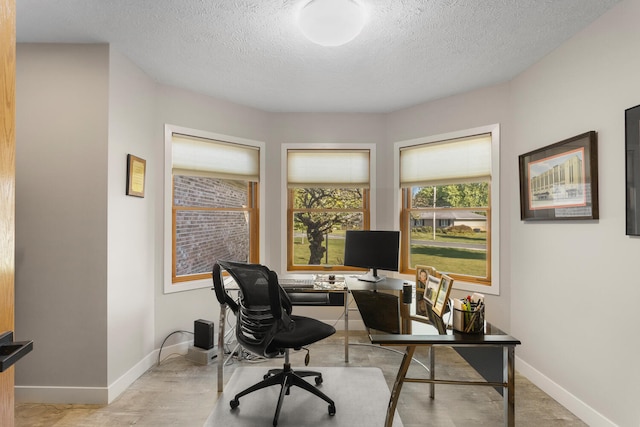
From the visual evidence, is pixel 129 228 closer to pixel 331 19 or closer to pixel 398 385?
pixel 331 19

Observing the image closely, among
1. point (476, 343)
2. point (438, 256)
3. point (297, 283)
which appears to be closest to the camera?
point (476, 343)

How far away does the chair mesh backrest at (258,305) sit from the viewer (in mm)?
2158

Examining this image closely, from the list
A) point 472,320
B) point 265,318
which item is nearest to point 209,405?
point 265,318

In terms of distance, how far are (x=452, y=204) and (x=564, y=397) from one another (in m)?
1.91

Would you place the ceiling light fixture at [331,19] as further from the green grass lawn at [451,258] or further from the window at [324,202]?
the green grass lawn at [451,258]

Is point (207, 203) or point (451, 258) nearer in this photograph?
point (207, 203)

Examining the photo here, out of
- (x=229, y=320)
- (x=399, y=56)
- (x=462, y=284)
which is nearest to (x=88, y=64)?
(x=399, y=56)

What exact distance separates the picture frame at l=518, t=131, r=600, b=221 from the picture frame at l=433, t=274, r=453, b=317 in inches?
48.3

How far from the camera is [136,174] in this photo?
Result: 114 inches

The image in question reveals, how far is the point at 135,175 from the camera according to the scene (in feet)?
9.43

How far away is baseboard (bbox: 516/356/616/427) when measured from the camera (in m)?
2.18

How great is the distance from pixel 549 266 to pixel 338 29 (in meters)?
2.38

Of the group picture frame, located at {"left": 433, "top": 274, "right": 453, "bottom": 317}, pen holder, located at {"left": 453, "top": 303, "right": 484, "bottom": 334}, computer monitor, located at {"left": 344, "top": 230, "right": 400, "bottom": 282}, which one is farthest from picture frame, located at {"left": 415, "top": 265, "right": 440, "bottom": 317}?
computer monitor, located at {"left": 344, "top": 230, "right": 400, "bottom": 282}

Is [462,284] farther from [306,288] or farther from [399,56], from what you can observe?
[399,56]
